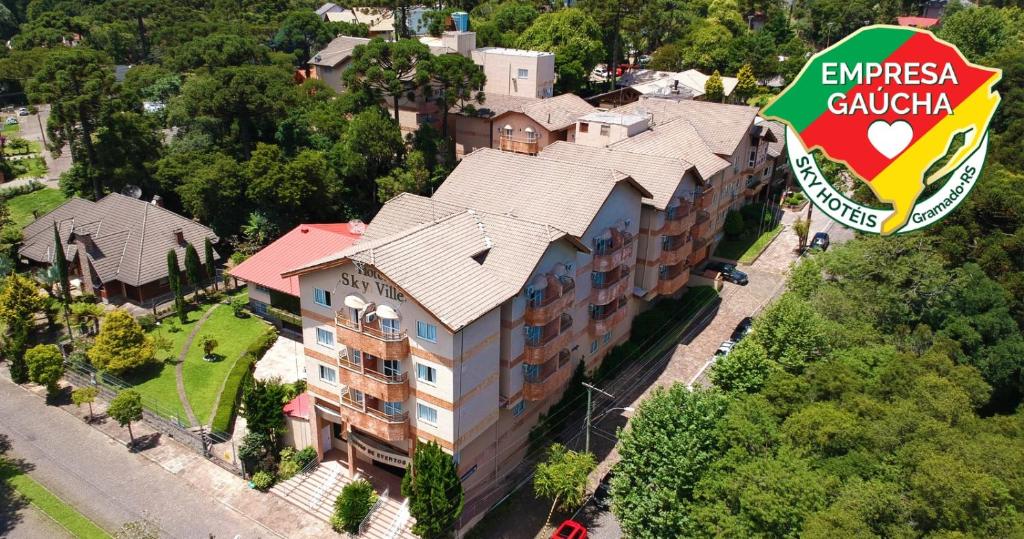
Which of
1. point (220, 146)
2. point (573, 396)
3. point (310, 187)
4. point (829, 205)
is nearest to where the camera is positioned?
point (829, 205)

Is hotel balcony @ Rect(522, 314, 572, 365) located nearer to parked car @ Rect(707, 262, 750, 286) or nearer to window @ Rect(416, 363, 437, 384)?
window @ Rect(416, 363, 437, 384)

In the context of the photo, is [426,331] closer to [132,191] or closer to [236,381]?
[236,381]

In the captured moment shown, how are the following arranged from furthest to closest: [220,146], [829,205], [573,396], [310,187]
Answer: [220,146]
[310,187]
[573,396]
[829,205]

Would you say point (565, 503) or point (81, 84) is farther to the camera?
point (81, 84)

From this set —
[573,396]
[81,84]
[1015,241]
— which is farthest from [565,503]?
[81,84]

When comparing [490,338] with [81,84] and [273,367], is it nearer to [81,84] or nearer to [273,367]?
[273,367]

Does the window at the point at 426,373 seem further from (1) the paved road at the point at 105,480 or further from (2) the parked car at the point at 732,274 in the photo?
(2) the parked car at the point at 732,274

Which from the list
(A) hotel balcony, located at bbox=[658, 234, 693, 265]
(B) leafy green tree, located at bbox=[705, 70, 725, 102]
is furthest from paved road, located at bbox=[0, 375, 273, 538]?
(B) leafy green tree, located at bbox=[705, 70, 725, 102]
